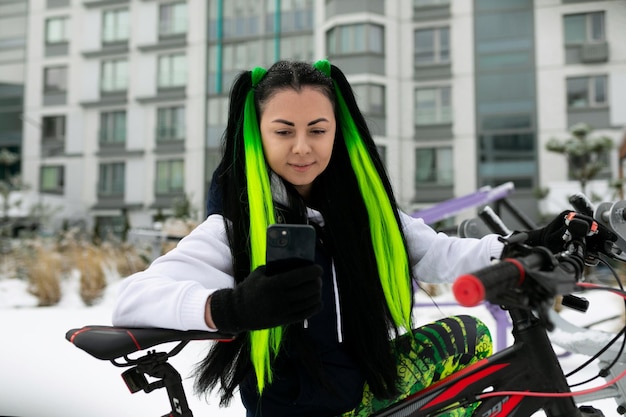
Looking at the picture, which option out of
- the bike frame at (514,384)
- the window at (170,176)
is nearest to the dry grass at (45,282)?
the bike frame at (514,384)

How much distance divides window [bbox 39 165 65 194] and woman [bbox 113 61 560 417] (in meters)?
17.9

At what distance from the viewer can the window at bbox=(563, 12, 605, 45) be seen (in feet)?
40.6

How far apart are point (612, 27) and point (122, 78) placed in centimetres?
1317

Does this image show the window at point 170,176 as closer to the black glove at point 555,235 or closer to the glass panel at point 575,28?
the glass panel at point 575,28

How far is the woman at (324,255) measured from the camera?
2.99ft

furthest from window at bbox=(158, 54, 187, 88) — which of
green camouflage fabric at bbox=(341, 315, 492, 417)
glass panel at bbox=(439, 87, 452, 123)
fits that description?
green camouflage fabric at bbox=(341, 315, 492, 417)

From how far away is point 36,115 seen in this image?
17234 mm

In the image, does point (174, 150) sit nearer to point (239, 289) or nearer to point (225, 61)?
point (225, 61)

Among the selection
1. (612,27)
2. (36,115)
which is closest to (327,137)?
(612,27)

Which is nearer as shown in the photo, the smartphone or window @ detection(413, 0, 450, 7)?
the smartphone

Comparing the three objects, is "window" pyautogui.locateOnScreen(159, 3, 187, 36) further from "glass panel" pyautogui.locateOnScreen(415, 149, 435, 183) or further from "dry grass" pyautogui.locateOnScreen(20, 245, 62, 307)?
"dry grass" pyautogui.locateOnScreen(20, 245, 62, 307)

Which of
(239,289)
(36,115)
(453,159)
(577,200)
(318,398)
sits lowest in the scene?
(318,398)

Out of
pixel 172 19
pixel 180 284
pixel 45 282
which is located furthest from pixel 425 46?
pixel 180 284

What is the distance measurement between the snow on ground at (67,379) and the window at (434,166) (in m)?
9.78
